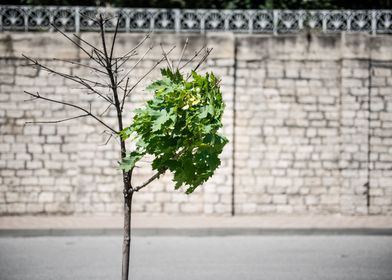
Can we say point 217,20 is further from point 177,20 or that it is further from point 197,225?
point 197,225

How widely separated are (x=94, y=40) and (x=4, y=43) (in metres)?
1.90

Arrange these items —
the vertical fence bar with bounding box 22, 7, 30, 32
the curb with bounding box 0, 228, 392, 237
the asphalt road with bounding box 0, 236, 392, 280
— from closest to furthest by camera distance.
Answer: the asphalt road with bounding box 0, 236, 392, 280, the curb with bounding box 0, 228, 392, 237, the vertical fence bar with bounding box 22, 7, 30, 32

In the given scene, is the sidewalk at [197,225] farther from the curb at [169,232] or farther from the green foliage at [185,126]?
the green foliage at [185,126]

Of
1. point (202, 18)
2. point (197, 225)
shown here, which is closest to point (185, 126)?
point (197, 225)

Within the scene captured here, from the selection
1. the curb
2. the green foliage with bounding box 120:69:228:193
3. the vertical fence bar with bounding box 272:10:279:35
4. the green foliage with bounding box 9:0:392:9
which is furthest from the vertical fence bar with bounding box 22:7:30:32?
the green foliage with bounding box 120:69:228:193

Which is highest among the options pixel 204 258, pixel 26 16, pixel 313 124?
pixel 26 16

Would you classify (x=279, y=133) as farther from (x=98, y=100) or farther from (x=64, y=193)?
(x=64, y=193)

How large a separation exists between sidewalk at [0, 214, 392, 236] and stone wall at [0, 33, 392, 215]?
0.96 feet

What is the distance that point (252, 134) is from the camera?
33.1 feet

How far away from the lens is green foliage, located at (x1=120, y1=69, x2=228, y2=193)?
3070 millimetres

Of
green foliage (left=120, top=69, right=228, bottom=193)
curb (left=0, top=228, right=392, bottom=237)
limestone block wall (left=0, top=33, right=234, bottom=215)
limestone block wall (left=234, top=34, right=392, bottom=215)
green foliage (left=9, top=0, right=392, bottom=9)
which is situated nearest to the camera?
green foliage (left=120, top=69, right=228, bottom=193)

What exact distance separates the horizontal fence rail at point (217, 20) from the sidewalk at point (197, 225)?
4035 millimetres

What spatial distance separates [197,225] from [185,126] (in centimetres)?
613

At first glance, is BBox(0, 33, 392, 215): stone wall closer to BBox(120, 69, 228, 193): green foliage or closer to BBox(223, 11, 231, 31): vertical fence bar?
BBox(223, 11, 231, 31): vertical fence bar
